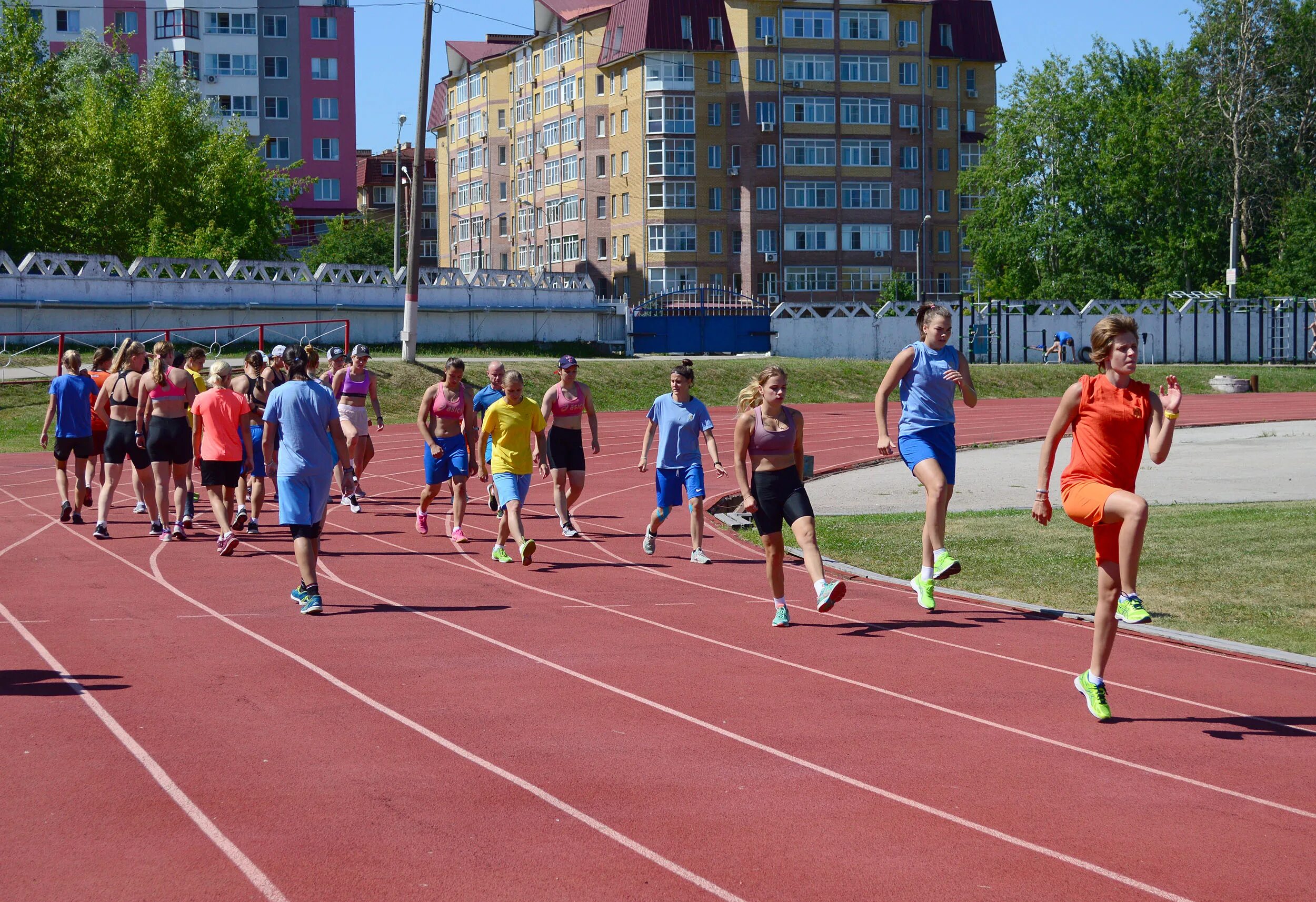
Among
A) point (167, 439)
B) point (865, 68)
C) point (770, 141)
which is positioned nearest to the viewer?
point (167, 439)

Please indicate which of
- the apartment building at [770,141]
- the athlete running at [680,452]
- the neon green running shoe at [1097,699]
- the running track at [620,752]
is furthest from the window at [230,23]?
the neon green running shoe at [1097,699]

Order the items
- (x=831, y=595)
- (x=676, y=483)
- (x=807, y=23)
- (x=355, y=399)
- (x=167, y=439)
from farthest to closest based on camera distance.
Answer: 1. (x=807, y=23)
2. (x=355, y=399)
3. (x=167, y=439)
4. (x=676, y=483)
5. (x=831, y=595)

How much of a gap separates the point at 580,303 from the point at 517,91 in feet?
155

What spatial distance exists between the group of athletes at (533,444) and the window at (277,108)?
78340mm

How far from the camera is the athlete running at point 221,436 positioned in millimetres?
14305

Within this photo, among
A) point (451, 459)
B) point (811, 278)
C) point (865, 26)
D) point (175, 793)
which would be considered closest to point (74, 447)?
point (451, 459)

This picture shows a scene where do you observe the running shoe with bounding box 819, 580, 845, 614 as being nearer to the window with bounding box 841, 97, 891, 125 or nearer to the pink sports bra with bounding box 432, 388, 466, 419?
the pink sports bra with bounding box 432, 388, 466, 419

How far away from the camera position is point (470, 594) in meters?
11.8

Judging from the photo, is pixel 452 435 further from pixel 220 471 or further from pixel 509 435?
pixel 220 471

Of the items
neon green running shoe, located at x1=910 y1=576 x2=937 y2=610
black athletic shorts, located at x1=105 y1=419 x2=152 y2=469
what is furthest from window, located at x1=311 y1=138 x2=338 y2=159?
neon green running shoe, located at x1=910 y1=576 x2=937 y2=610

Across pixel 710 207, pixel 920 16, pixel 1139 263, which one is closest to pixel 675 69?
pixel 710 207

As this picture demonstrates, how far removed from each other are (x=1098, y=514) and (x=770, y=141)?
77.5 meters

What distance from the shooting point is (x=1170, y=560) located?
12602 mm

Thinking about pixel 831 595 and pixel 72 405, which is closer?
pixel 831 595
